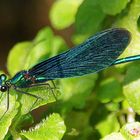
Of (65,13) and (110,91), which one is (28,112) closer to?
(110,91)

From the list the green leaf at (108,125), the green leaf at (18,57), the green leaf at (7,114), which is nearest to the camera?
the green leaf at (7,114)

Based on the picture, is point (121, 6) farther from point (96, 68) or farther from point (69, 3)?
point (69, 3)

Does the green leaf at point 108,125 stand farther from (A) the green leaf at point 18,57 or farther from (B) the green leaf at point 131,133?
(A) the green leaf at point 18,57

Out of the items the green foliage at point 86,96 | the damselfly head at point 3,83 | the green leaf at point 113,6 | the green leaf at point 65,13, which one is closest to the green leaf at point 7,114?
the green foliage at point 86,96

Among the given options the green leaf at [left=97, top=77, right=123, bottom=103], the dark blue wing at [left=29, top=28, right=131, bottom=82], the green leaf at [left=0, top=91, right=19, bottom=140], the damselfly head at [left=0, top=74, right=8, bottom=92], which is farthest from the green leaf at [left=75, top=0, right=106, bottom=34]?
the green leaf at [left=0, top=91, right=19, bottom=140]

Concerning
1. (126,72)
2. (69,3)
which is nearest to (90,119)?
(126,72)

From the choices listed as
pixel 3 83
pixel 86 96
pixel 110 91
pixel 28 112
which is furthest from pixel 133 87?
pixel 3 83
